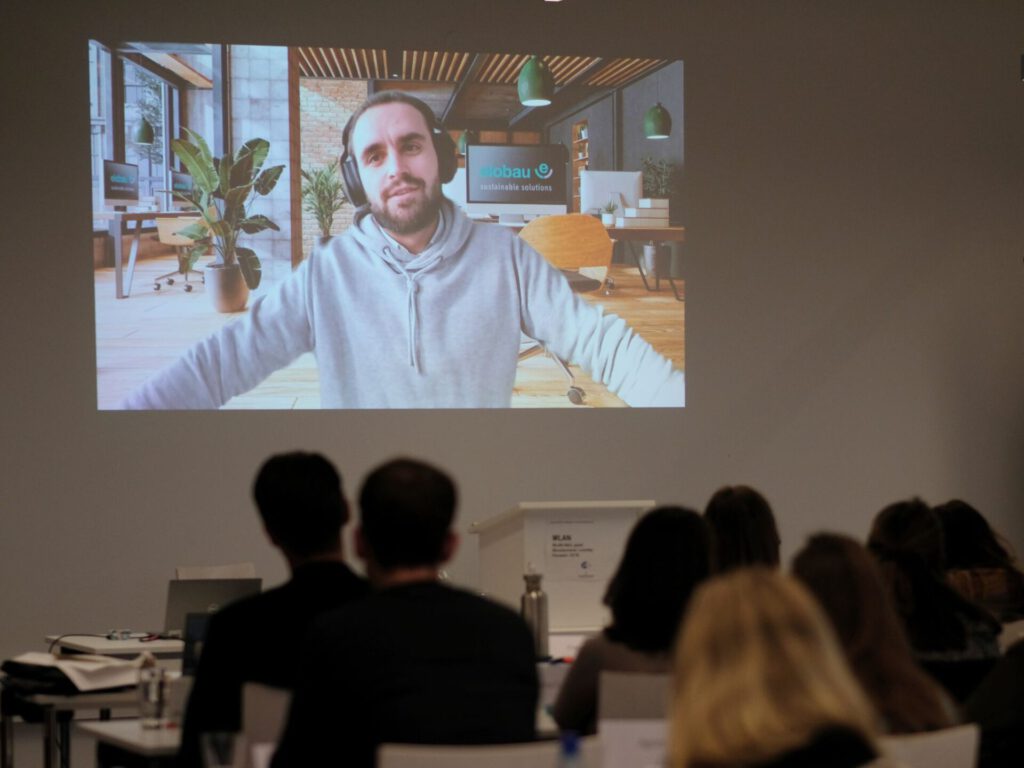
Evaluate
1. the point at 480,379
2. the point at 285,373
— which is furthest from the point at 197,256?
the point at 480,379

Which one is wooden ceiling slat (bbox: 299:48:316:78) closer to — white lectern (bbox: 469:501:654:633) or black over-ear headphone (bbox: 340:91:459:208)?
black over-ear headphone (bbox: 340:91:459:208)

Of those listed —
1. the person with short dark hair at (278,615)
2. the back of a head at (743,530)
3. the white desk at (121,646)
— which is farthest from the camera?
the white desk at (121,646)

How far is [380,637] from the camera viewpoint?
214cm

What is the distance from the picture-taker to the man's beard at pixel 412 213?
22.9 feet

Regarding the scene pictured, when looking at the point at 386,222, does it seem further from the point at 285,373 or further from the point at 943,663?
the point at 943,663

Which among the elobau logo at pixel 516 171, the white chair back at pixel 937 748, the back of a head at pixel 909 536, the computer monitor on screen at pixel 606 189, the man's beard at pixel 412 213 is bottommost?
the white chair back at pixel 937 748

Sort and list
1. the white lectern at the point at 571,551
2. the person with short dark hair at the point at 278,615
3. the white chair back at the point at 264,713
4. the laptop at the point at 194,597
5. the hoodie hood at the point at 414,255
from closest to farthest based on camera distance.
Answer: the white chair back at the point at 264,713
the person with short dark hair at the point at 278,615
the white lectern at the point at 571,551
the laptop at the point at 194,597
the hoodie hood at the point at 414,255

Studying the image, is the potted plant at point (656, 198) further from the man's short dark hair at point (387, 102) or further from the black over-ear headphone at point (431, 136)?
the man's short dark hair at point (387, 102)

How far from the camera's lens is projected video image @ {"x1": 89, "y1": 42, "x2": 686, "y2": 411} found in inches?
269

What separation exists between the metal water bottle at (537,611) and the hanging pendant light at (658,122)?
3862 mm

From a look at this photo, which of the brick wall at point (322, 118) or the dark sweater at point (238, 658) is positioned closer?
the dark sweater at point (238, 658)

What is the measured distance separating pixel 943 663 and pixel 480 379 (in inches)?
165

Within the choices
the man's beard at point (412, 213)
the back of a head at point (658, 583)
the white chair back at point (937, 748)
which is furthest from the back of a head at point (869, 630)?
the man's beard at point (412, 213)

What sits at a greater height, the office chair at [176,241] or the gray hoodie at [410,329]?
the office chair at [176,241]
